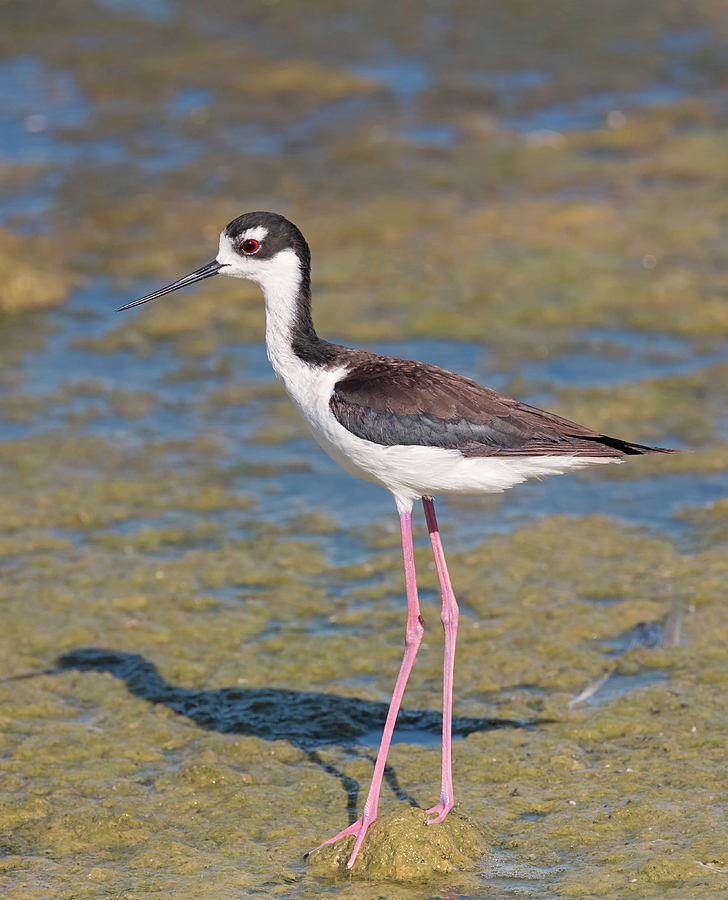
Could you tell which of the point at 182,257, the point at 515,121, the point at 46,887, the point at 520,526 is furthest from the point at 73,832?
the point at 515,121

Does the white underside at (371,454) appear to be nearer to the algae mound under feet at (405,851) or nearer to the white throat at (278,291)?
the white throat at (278,291)

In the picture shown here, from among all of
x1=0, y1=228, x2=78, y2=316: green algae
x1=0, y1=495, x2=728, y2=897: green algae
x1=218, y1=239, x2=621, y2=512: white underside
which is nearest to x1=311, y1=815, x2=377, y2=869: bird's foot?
x1=0, y1=495, x2=728, y2=897: green algae

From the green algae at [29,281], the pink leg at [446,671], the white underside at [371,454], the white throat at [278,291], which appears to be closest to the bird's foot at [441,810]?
the pink leg at [446,671]

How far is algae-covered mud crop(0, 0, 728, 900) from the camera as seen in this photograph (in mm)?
4145

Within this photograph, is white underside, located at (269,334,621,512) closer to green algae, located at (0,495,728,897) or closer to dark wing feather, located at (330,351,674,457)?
dark wing feather, located at (330,351,674,457)

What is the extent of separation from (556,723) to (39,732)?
1838 mm

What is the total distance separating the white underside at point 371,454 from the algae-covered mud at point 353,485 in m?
1.01

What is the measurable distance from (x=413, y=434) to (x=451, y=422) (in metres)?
0.12

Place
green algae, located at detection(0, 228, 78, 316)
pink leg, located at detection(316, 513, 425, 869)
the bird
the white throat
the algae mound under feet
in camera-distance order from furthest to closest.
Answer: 1. green algae, located at detection(0, 228, 78, 316)
2. the white throat
3. the bird
4. pink leg, located at detection(316, 513, 425, 869)
5. the algae mound under feet

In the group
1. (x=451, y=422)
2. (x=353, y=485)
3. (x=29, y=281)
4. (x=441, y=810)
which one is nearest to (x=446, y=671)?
(x=441, y=810)

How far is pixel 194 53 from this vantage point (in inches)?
481

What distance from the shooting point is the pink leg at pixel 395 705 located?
3.95 meters

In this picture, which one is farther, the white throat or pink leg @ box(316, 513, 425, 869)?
the white throat

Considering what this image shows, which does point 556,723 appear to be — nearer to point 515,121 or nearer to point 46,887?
point 46,887
